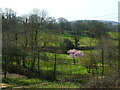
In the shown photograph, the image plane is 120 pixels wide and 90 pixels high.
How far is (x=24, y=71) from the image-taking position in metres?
17.5

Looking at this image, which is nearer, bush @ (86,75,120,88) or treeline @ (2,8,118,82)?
bush @ (86,75,120,88)

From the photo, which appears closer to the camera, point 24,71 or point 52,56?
point 24,71

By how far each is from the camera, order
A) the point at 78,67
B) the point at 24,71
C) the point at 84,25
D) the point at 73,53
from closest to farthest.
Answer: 1. the point at 24,71
2. the point at 78,67
3. the point at 73,53
4. the point at 84,25

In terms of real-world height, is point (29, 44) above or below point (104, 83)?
above

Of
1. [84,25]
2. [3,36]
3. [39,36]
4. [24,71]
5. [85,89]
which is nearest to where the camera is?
[85,89]

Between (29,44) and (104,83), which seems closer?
(104,83)

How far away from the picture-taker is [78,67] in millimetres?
22500

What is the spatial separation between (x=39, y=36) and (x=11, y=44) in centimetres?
412

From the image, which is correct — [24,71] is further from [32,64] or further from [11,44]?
[11,44]

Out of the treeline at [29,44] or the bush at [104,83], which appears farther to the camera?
the treeline at [29,44]

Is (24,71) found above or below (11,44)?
below

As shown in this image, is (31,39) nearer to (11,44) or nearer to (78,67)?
(11,44)

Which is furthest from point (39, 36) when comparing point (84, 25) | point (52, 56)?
point (84, 25)

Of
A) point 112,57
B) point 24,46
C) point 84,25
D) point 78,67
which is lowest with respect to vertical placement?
point 78,67
